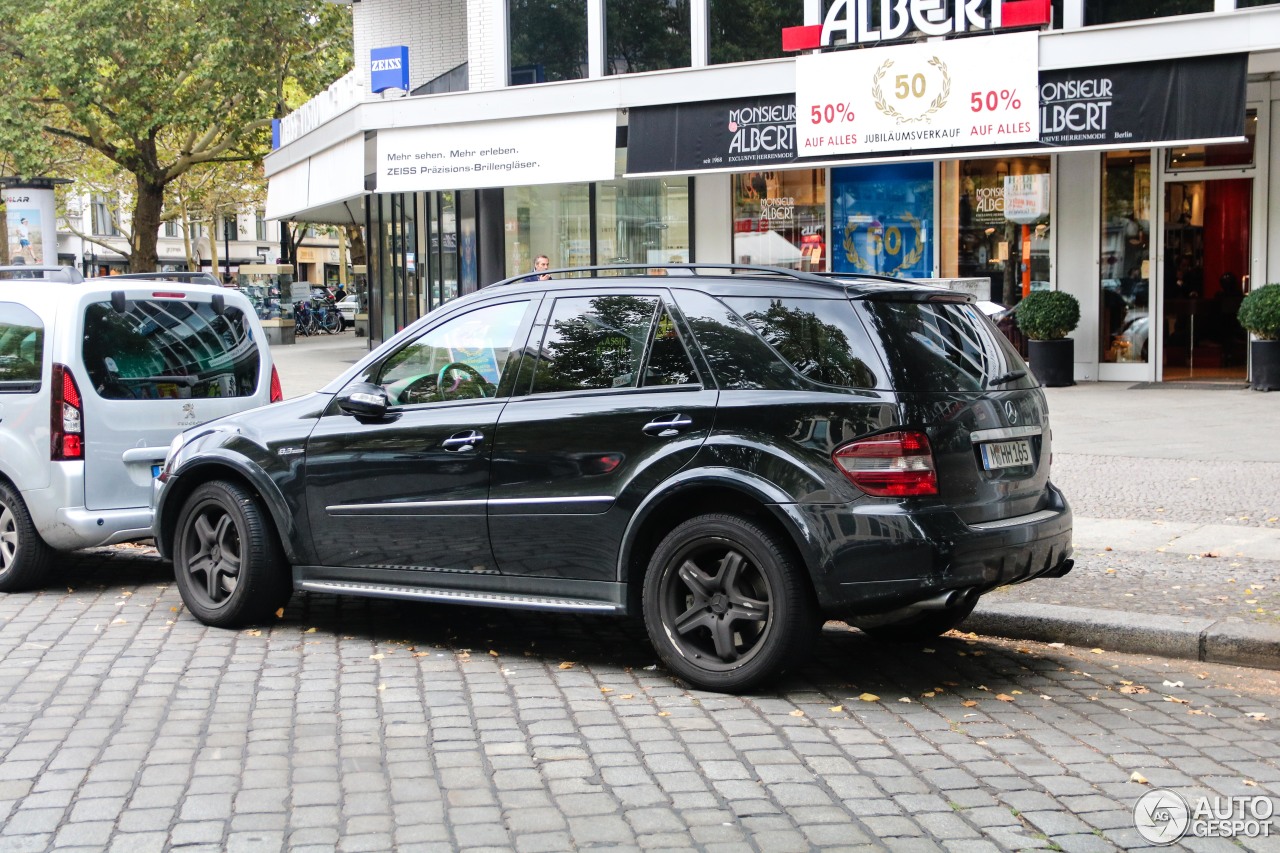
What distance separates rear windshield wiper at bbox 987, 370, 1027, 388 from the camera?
5.81 metres

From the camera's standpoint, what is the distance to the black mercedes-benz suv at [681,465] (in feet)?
17.6

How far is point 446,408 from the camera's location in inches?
253

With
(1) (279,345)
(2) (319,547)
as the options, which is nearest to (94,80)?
(1) (279,345)

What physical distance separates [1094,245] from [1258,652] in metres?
13.5

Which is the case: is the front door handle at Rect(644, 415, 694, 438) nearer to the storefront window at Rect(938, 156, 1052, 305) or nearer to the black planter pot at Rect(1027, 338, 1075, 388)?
the black planter pot at Rect(1027, 338, 1075, 388)

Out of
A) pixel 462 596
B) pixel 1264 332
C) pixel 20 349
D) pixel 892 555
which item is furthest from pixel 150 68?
pixel 892 555

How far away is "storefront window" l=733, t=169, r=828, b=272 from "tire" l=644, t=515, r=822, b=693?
50.1ft

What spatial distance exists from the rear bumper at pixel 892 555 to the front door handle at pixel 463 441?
162cm

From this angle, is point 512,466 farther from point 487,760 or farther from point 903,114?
point 903,114

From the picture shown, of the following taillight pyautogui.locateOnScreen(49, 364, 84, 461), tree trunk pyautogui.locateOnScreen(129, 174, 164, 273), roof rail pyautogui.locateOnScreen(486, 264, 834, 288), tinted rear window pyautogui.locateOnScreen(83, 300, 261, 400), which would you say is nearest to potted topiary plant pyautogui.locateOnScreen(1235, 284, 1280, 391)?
roof rail pyautogui.locateOnScreen(486, 264, 834, 288)

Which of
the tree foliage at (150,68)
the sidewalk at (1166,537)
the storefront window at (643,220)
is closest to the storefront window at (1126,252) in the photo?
the sidewalk at (1166,537)

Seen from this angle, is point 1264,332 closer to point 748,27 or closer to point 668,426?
point 748,27

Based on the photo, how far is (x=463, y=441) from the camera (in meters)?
6.27

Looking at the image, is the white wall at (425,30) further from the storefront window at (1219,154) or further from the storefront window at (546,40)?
the storefront window at (1219,154)
